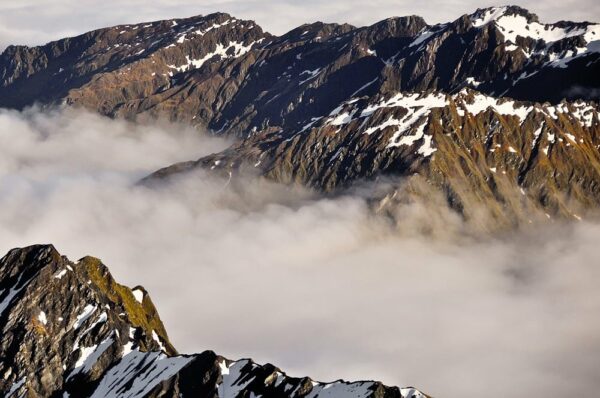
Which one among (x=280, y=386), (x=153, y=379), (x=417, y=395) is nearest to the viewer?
(x=417, y=395)

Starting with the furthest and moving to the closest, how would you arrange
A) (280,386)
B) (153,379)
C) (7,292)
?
(7,292) → (153,379) → (280,386)

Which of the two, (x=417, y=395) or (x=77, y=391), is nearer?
(x=417, y=395)

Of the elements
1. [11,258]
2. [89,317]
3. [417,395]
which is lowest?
[417,395]

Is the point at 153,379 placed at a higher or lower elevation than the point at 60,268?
lower

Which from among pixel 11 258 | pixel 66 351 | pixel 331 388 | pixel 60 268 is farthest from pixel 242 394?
pixel 11 258

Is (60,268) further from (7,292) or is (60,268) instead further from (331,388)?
(331,388)

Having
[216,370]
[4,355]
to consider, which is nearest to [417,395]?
[216,370]

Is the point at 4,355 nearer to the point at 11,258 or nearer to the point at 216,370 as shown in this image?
the point at 11,258
